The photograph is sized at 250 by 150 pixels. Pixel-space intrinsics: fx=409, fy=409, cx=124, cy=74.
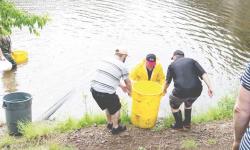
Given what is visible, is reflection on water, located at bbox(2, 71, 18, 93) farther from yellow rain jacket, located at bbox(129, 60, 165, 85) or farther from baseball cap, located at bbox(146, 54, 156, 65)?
baseball cap, located at bbox(146, 54, 156, 65)

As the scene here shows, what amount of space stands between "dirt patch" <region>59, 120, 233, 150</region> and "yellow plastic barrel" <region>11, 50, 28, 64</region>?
20.2 feet

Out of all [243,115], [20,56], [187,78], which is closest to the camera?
[243,115]

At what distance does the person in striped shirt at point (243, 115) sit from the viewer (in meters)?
3.03

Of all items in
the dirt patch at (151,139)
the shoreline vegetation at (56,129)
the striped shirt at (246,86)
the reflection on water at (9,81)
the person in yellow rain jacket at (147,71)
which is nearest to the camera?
the striped shirt at (246,86)

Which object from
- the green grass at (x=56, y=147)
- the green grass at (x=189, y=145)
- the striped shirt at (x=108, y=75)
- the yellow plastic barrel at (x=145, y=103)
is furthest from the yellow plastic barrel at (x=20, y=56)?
the green grass at (x=189, y=145)

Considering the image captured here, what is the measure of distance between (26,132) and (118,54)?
89.8 inches

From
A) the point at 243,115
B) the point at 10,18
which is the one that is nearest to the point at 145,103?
the point at 10,18

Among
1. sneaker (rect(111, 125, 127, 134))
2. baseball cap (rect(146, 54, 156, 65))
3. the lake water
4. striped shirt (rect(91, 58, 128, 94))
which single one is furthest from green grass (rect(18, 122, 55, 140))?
baseball cap (rect(146, 54, 156, 65))

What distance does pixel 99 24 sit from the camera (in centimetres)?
1859

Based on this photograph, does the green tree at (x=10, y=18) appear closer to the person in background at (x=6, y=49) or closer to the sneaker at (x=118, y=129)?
the sneaker at (x=118, y=129)

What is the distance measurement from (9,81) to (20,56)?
150 cm

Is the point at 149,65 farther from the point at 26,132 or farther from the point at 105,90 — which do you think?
the point at 26,132

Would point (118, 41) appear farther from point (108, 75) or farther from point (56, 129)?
point (108, 75)

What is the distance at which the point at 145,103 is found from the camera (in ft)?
24.1
